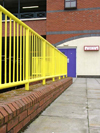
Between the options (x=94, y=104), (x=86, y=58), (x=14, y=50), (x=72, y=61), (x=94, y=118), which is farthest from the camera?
(x=72, y=61)

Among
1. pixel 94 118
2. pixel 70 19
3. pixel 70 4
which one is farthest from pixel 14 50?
pixel 70 4

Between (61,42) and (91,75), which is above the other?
(61,42)

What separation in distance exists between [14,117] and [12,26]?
1.73 m

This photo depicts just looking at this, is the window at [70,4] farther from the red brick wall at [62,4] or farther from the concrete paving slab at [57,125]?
the concrete paving slab at [57,125]

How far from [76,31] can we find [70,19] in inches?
53.7

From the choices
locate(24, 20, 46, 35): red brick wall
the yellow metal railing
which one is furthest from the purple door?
the yellow metal railing

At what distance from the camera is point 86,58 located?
17.0 metres

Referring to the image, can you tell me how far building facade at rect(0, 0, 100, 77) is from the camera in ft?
55.4

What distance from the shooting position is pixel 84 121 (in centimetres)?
340

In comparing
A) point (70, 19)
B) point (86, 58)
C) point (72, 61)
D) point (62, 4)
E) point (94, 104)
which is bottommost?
point (94, 104)

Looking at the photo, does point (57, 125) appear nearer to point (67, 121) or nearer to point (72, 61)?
point (67, 121)

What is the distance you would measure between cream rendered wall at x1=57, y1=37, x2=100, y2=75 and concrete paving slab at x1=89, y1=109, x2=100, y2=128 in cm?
1310

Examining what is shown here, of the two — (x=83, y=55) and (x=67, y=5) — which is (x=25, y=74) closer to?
(x=83, y=55)

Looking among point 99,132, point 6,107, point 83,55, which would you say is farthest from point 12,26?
point 83,55
